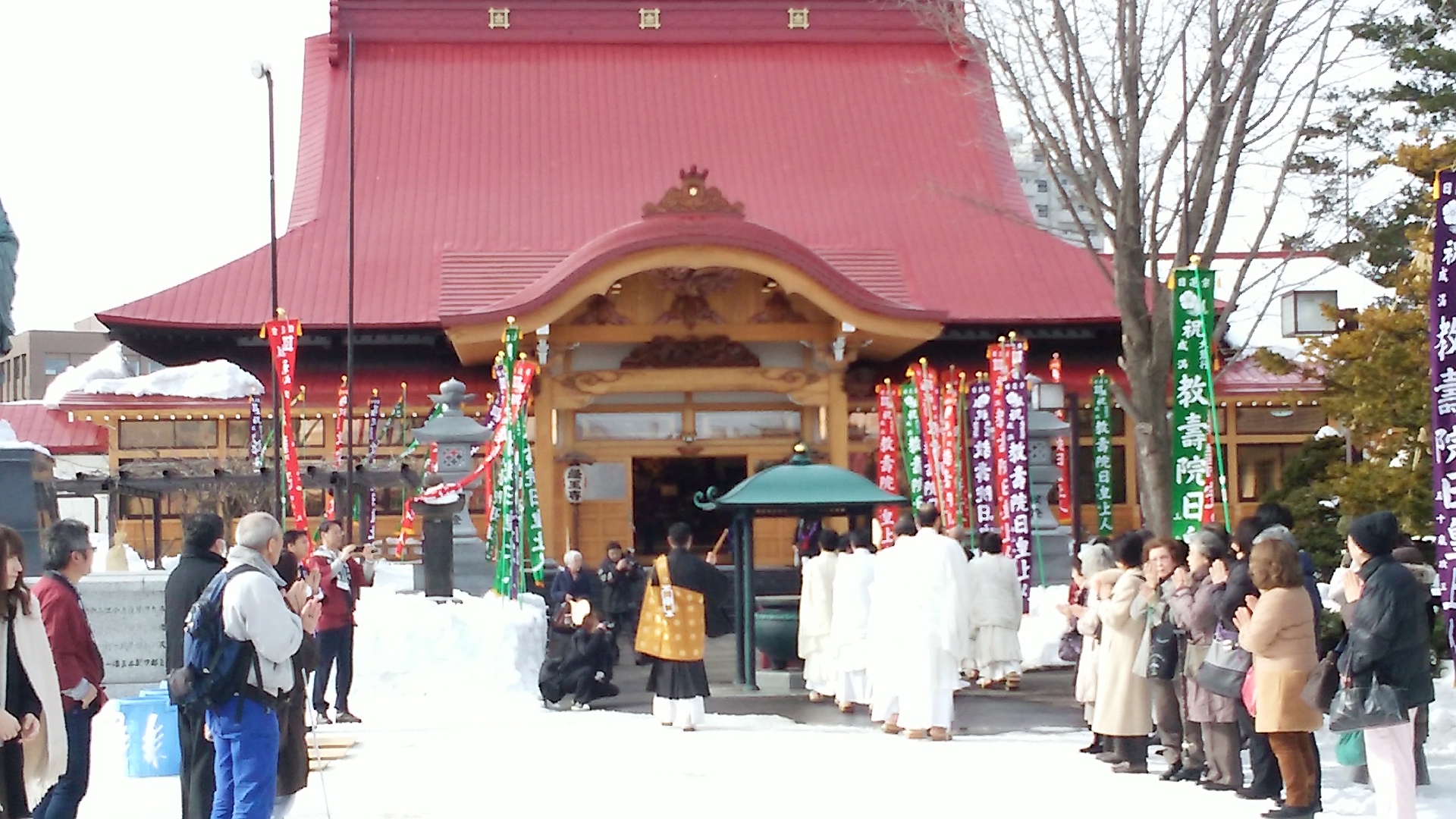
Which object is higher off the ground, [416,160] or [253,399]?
[416,160]

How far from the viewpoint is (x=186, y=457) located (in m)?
22.5

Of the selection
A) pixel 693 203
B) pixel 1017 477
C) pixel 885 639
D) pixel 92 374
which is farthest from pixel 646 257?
pixel 92 374

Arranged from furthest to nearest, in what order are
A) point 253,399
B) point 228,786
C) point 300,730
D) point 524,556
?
point 253,399 → point 524,556 → point 300,730 → point 228,786

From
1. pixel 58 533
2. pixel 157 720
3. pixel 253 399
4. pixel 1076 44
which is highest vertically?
pixel 1076 44

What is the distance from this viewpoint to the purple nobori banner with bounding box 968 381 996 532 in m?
17.9

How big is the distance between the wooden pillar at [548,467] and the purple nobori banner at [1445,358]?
46.7 ft

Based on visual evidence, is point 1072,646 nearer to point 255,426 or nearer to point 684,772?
point 684,772

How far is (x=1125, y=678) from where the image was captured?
30.1 ft

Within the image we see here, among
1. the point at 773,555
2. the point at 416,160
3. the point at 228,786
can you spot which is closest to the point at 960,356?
the point at 773,555

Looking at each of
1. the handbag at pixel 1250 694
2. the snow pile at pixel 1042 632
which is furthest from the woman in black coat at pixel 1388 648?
the snow pile at pixel 1042 632

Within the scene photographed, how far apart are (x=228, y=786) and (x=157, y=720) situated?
2726 mm

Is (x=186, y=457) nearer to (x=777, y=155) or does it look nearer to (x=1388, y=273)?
(x=777, y=155)

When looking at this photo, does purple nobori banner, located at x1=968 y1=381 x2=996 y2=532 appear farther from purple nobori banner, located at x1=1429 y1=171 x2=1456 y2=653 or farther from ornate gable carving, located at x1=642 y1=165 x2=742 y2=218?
purple nobori banner, located at x1=1429 y1=171 x2=1456 y2=653

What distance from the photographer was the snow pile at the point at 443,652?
516 inches
